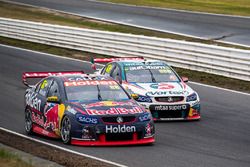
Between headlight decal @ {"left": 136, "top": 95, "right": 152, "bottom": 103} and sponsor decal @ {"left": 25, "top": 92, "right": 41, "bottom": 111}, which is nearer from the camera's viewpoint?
sponsor decal @ {"left": 25, "top": 92, "right": 41, "bottom": 111}

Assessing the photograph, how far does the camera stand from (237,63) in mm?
23281

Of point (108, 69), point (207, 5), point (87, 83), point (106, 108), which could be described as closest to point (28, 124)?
point (87, 83)

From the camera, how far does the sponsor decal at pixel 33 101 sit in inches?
612

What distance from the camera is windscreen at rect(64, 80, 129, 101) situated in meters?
14.7

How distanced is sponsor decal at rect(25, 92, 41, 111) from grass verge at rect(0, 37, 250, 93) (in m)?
7.70

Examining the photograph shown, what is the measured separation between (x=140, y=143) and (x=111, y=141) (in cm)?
53

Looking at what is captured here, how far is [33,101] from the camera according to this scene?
625 inches

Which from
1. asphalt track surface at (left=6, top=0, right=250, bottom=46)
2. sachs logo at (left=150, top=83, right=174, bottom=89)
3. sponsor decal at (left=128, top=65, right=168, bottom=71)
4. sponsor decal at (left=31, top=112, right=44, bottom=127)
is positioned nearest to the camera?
sponsor decal at (left=31, top=112, right=44, bottom=127)

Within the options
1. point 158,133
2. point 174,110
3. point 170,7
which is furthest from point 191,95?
point 170,7

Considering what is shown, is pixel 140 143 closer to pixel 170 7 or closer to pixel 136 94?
pixel 136 94

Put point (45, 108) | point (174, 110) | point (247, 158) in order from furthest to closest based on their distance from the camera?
1. point (174, 110)
2. point (45, 108)
3. point (247, 158)

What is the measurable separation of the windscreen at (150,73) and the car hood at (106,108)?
4.08 metres

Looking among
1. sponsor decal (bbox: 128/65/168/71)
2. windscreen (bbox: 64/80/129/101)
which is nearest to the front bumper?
windscreen (bbox: 64/80/129/101)

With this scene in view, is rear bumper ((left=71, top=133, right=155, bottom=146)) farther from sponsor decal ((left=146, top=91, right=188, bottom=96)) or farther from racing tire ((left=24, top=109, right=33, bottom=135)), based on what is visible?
sponsor decal ((left=146, top=91, right=188, bottom=96))
